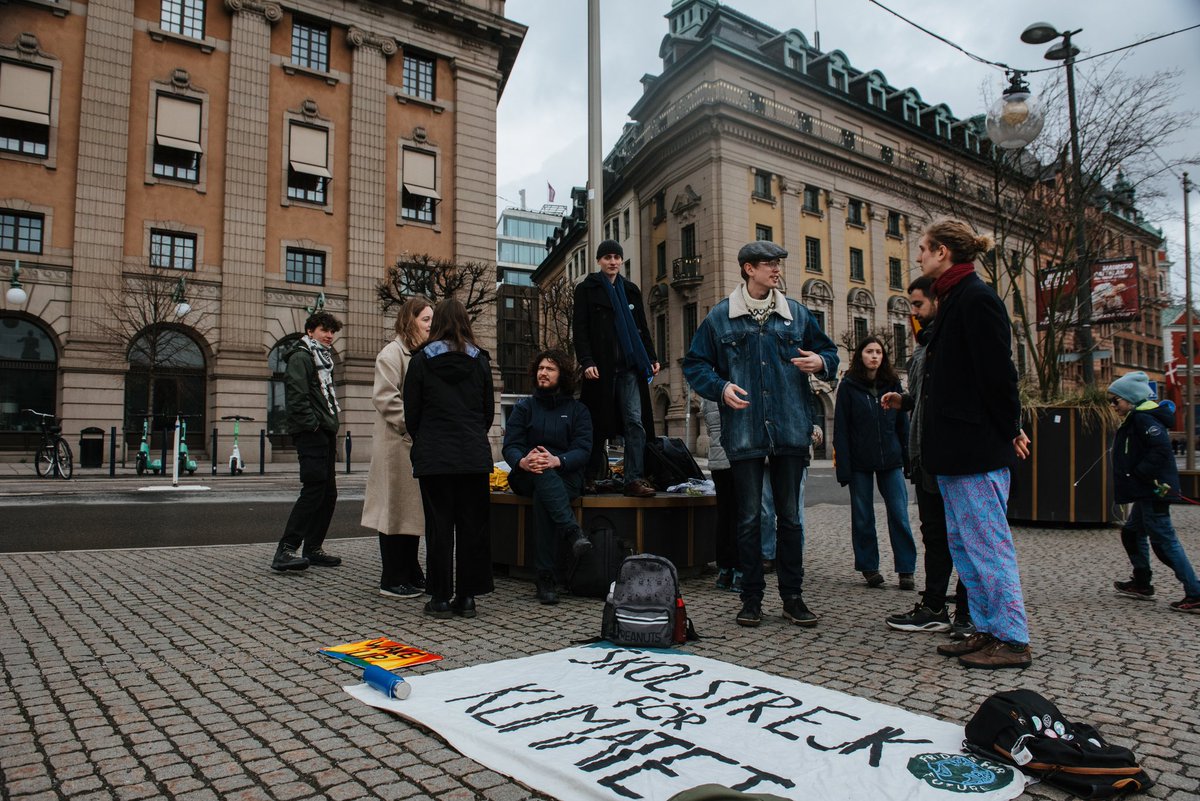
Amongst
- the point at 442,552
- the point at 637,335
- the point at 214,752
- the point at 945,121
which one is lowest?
the point at 214,752

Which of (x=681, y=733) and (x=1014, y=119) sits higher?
(x=1014, y=119)

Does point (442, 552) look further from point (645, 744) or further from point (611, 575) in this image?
point (645, 744)

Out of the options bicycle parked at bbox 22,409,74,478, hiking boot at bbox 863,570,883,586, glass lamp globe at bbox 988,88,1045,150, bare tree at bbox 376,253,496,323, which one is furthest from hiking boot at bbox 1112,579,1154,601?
bare tree at bbox 376,253,496,323

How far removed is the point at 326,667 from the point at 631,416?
3.09 m

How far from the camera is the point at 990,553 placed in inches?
159

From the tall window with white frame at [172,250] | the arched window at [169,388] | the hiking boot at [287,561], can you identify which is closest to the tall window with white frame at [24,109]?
the tall window with white frame at [172,250]

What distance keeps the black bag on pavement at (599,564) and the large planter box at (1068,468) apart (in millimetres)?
7000

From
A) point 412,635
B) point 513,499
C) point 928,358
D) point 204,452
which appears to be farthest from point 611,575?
point 204,452

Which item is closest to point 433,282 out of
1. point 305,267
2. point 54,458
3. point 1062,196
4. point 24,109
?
point 305,267

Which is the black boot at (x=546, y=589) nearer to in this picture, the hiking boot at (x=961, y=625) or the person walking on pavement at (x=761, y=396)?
the person walking on pavement at (x=761, y=396)

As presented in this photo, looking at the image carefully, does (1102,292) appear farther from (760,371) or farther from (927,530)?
(760,371)

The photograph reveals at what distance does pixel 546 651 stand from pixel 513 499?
229 centimetres

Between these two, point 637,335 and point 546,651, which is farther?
point 637,335

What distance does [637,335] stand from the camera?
20.6ft
